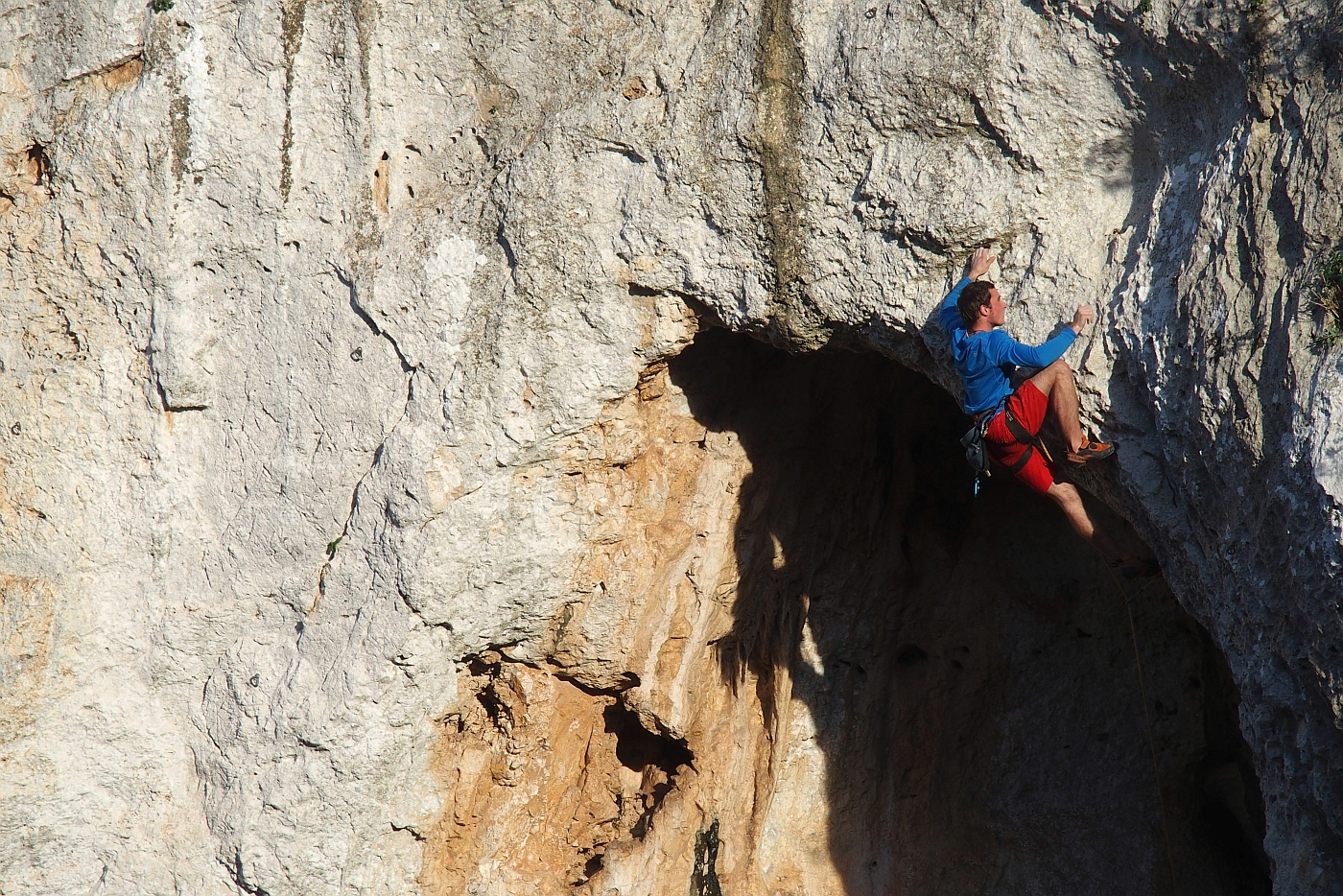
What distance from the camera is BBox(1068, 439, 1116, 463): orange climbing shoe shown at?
4762mm

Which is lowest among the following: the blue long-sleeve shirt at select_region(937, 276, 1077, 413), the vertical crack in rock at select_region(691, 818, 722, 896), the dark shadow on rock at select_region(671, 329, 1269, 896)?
the vertical crack in rock at select_region(691, 818, 722, 896)

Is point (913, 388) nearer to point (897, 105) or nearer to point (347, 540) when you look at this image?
point (897, 105)

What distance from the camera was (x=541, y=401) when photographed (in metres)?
5.58

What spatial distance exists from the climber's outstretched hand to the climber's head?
6.2 inches

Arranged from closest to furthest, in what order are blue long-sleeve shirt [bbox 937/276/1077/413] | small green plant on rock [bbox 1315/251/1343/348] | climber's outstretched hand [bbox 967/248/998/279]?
small green plant on rock [bbox 1315/251/1343/348]
blue long-sleeve shirt [bbox 937/276/1077/413]
climber's outstretched hand [bbox 967/248/998/279]

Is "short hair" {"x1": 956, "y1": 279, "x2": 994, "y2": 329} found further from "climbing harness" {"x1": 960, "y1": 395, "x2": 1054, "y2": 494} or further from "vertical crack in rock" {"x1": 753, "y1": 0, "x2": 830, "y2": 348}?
"vertical crack in rock" {"x1": 753, "y1": 0, "x2": 830, "y2": 348}

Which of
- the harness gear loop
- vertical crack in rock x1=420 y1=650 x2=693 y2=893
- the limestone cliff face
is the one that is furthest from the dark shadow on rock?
the harness gear loop

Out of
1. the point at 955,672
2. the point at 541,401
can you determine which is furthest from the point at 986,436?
the point at 955,672

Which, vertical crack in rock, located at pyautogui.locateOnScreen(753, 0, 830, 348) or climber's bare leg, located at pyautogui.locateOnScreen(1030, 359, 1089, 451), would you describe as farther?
vertical crack in rock, located at pyautogui.locateOnScreen(753, 0, 830, 348)

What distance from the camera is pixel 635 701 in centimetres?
636

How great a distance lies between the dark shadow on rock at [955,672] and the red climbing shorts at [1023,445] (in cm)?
180

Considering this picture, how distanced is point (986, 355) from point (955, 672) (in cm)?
318

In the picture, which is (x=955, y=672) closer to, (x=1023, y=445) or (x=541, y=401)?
(x=1023, y=445)

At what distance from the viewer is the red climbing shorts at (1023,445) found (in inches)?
192
